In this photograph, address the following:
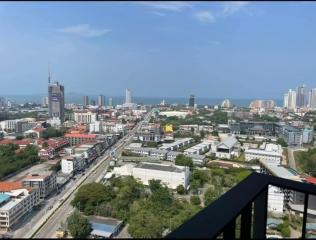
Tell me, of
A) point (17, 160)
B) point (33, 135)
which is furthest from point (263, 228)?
point (33, 135)

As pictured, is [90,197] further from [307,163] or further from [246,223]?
[307,163]

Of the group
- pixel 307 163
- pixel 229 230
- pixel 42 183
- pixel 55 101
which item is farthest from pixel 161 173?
pixel 55 101

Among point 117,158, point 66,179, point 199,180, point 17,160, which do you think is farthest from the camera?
point 117,158

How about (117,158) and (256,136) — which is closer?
(117,158)

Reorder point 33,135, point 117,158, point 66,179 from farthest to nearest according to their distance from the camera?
point 33,135 → point 117,158 → point 66,179

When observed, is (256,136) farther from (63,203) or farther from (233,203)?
(233,203)

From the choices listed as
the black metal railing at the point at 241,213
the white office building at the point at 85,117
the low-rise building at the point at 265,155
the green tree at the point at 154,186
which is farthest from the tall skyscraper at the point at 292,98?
the black metal railing at the point at 241,213
